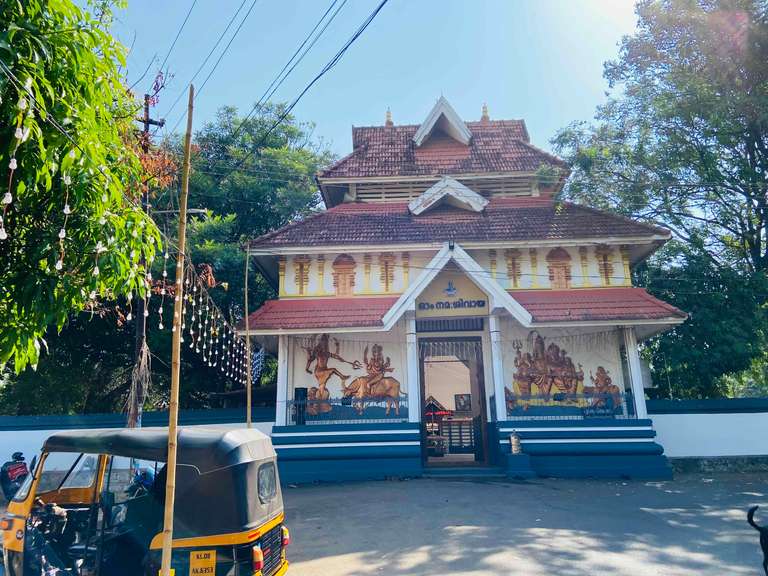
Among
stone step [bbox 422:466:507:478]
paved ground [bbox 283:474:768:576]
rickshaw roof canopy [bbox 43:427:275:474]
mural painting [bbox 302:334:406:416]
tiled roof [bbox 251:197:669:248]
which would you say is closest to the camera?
rickshaw roof canopy [bbox 43:427:275:474]

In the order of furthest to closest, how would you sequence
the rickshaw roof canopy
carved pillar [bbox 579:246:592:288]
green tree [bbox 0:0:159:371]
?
1. carved pillar [bbox 579:246:592:288]
2. the rickshaw roof canopy
3. green tree [bbox 0:0:159:371]

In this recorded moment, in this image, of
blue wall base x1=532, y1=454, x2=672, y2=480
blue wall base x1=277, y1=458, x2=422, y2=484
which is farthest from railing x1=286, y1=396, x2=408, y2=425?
blue wall base x1=532, y1=454, x2=672, y2=480

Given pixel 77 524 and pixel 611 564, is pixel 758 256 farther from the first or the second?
pixel 77 524

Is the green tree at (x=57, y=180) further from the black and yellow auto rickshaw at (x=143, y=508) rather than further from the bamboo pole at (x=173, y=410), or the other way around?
the black and yellow auto rickshaw at (x=143, y=508)

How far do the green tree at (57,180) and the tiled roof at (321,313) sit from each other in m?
7.69

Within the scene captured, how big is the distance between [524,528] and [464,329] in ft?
22.0

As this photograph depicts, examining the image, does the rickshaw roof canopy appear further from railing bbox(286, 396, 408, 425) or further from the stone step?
the stone step

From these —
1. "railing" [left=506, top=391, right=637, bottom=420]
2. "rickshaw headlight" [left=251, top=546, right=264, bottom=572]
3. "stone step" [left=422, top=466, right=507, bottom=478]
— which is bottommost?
"stone step" [left=422, top=466, right=507, bottom=478]

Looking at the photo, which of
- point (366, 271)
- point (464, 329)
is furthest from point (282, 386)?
point (464, 329)

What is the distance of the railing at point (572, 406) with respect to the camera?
12.3 meters

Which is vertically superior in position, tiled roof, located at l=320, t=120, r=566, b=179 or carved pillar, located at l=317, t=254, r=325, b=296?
tiled roof, located at l=320, t=120, r=566, b=179

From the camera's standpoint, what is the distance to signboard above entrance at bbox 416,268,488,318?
43.6ft

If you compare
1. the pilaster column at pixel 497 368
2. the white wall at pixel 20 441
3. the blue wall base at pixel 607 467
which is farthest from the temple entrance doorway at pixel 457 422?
the white wall at pixel 20 441

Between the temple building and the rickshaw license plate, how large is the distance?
7951 mm
